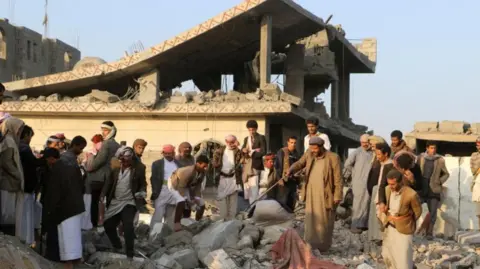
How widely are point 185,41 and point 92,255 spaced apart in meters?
8.85

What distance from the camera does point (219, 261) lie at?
26.6 feet

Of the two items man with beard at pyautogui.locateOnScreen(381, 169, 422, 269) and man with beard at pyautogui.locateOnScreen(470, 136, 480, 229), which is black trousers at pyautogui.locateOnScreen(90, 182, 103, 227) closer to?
man with beard at pyautogui.locateOnScreen(381, 169, 422, 269)

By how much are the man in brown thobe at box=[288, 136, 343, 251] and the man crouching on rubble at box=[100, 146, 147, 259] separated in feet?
7.13

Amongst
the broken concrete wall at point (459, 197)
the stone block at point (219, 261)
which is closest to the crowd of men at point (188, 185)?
the stone block at point (219, 261)

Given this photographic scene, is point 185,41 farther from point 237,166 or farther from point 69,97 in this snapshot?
point 237,166

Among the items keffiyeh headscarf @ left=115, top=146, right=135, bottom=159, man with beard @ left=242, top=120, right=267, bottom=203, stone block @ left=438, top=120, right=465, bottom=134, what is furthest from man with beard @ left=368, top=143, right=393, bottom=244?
stone block @ left=438, top=120, right=465, bottom=134

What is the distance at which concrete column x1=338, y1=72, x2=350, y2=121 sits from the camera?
2577 centimetres

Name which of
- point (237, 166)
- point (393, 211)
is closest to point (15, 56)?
point (237, 166)

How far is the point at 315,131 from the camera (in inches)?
407

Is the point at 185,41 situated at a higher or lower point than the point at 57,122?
higher

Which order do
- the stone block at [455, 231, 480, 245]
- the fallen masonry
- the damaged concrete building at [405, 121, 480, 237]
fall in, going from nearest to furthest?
the fallen masonry < the stone block at [455, 231, 480, 245] < the damaged concrete building at [405, 121, 480, 237]

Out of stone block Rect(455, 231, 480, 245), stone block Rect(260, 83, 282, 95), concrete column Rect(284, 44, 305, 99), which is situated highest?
concrete column Rect(284, 44, 305, 99)

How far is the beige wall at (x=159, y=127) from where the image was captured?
17.2 meters

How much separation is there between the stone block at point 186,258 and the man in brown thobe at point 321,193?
61.9 inches
